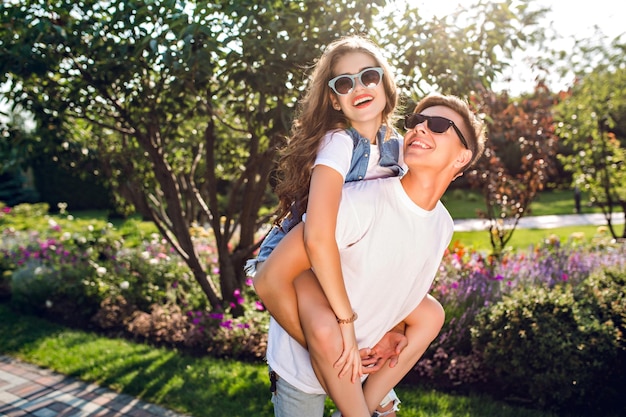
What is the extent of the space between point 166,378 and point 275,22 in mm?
2764

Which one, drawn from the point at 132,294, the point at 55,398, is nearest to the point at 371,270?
the point at 55,398

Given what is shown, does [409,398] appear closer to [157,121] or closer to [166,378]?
[166,378]

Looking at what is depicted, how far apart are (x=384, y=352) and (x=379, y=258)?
1.17 feet

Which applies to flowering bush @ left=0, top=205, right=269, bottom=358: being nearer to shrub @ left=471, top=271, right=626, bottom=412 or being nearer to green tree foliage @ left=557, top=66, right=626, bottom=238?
shrub @ left=471, top=271, right=626, bottom=412

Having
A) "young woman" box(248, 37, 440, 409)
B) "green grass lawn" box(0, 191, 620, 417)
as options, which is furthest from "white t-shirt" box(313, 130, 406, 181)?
"green grass lawn" box(0, 191, 620, 417)

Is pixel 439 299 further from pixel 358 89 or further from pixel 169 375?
pixel 358 89

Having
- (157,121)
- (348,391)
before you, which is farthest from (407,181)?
(157,121)

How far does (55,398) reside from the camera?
4.44 meters

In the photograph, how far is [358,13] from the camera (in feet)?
13.8

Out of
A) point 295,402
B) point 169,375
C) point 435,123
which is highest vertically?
point 435,123

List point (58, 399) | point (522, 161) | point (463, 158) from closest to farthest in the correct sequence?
point (463, 158) → point (58, 399) → point (522, 161)

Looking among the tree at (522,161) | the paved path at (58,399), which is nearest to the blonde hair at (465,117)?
the paved path at (58,399)

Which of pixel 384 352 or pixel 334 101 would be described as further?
pixel 334 101

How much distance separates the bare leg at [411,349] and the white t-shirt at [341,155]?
49 cm
